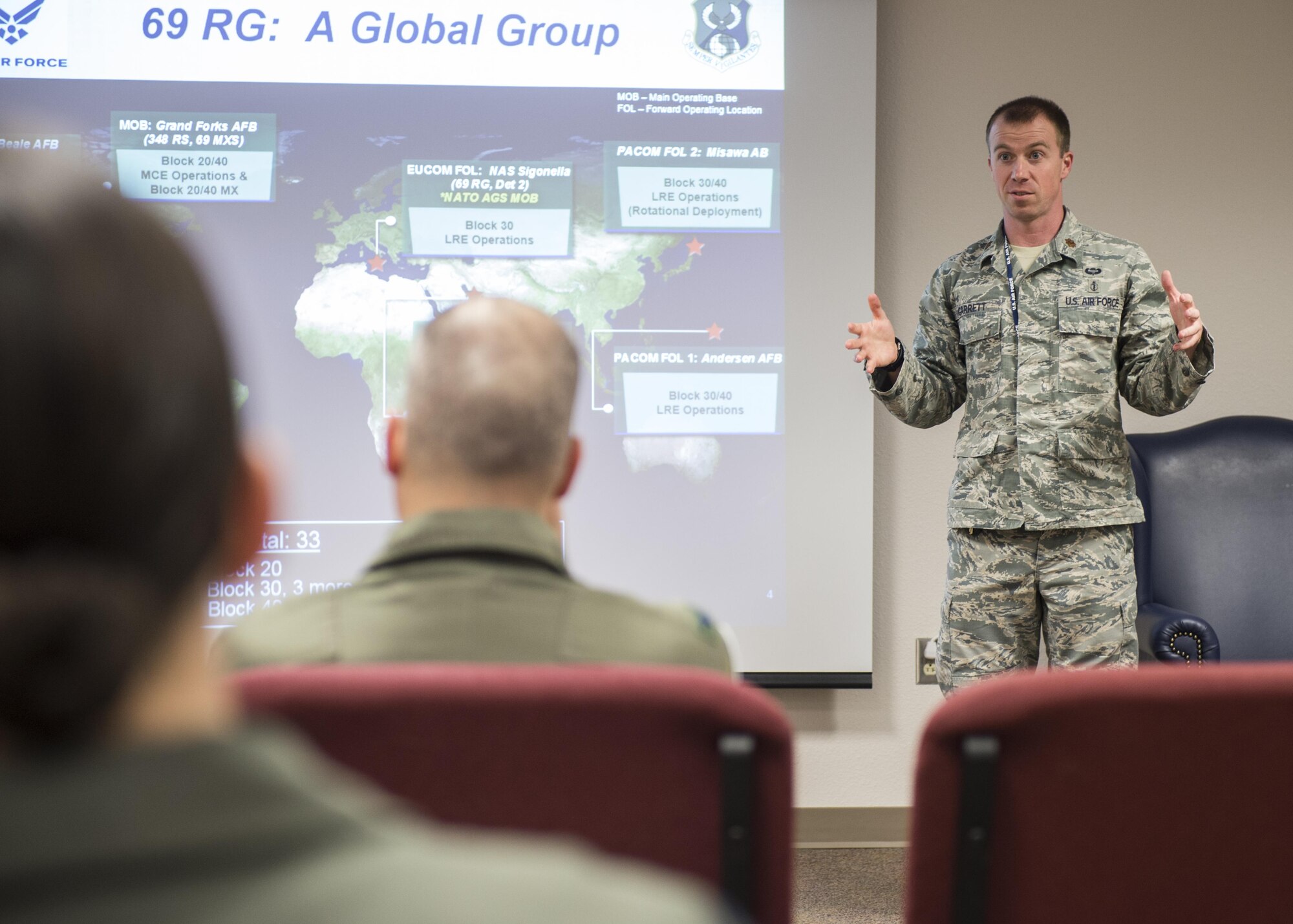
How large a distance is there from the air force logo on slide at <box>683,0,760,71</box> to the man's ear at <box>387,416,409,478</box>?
215cm

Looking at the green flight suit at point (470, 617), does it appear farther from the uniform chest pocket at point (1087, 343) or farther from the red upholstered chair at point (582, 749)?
the uniform chest pocket at point (1087, 343)

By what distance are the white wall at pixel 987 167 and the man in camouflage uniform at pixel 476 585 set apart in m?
2.32

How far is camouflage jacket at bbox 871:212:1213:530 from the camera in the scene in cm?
258

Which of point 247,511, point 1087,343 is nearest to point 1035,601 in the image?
point 1087,343

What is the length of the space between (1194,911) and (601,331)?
2.53 metres

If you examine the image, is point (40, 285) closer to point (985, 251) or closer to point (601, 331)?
point (985, 251)

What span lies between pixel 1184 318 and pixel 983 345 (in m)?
0.46

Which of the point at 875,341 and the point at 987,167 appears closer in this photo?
the point at 875,341

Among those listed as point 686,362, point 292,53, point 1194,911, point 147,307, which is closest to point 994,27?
point 686,362

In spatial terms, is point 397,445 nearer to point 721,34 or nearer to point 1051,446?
point 1051,446

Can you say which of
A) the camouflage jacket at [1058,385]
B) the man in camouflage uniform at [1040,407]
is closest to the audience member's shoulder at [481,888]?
the man in camouflage uniform at [1040,407]

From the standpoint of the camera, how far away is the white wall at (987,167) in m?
3.37

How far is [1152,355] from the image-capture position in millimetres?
2561

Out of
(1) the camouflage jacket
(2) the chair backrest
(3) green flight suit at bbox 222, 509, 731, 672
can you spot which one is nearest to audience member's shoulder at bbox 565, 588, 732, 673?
(3) green flight suit at bbox 222, 509, 731, 672
